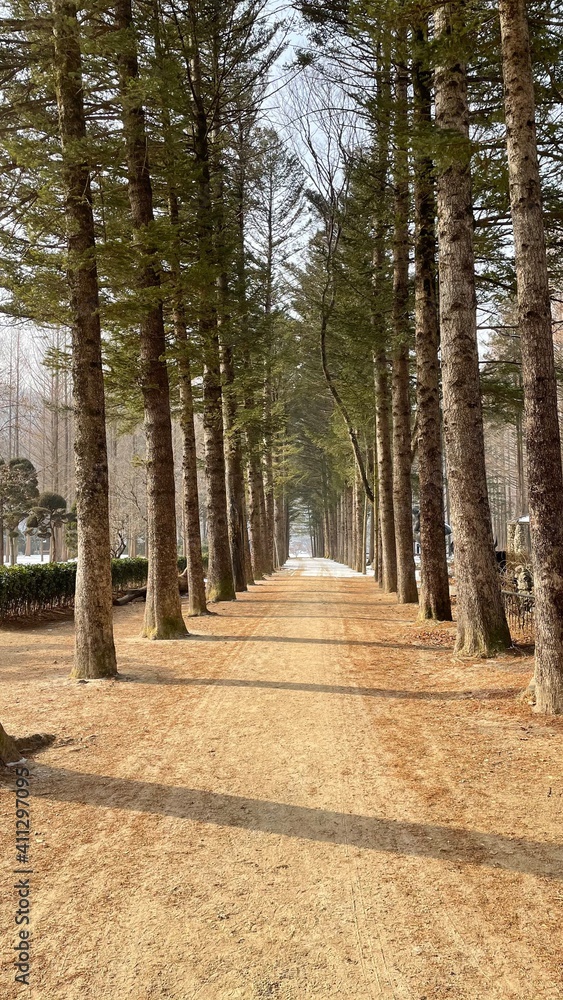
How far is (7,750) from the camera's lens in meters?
4.60

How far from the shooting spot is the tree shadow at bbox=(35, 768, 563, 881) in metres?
3.28

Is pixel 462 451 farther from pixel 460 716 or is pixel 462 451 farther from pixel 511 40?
pixel 511 40

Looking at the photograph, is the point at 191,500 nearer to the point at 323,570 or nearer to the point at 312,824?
the point at 312,824

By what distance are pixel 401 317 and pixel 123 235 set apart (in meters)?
7.25

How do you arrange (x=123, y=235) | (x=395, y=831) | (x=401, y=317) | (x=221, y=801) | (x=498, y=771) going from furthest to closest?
(x=401, y=317), (x=123, y=235), (x=498, y=771), (x=221, y=801), (x=395, y=831)

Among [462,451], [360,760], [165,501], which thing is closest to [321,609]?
[165,501]

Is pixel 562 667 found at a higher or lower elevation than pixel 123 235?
lower

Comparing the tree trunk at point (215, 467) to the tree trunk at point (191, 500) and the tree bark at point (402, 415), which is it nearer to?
the tree trunk at point (191, 500)

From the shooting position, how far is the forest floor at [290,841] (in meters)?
2.42

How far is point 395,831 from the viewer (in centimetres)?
357

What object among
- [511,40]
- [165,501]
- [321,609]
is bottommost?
[321,609]

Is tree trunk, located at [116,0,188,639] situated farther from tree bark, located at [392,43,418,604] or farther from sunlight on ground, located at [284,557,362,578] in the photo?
sunlight on ground, located at [284,557,362,578]
